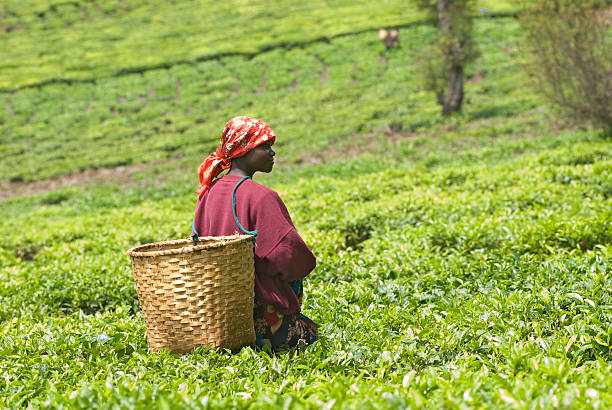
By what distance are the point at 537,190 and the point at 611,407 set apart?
6552 millimetres

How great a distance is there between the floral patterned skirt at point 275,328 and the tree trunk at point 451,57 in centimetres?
1696

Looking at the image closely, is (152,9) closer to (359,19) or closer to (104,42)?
(104,42)

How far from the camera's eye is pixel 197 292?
310cm

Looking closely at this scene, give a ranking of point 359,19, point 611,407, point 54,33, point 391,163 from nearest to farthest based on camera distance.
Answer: point 611,407 < point 391,163 < point 359,19 < point 54,33

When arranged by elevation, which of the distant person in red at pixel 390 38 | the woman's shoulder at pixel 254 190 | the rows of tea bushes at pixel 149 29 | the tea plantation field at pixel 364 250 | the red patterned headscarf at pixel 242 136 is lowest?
the tea plantation field at pixel 364 250

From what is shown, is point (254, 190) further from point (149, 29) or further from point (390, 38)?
point (149, 29)

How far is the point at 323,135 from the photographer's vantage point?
20.2 m

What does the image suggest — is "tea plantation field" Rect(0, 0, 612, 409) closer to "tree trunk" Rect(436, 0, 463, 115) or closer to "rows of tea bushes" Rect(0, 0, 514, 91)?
"tree trunk" Rect(436, 0, 463, 115)

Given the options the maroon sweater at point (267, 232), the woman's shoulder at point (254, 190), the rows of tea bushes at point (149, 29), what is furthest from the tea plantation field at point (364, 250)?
the rows of tea bushes at point (149, 29)

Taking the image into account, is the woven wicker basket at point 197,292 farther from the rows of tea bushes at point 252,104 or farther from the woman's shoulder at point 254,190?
the rows of tea bushes at point 252,104

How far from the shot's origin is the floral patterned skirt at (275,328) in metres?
3.60

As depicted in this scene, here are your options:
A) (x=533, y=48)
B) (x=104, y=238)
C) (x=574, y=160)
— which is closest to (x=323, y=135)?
(x=533, y=48)

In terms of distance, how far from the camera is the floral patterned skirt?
3604 mm

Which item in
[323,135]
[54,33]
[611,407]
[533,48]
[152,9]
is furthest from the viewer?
[152,9]
